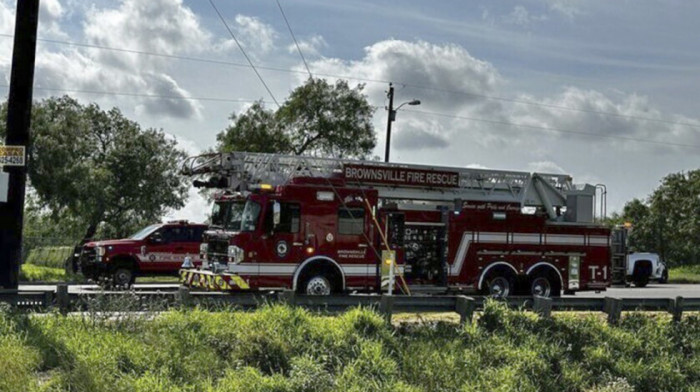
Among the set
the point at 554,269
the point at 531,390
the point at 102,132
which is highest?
the point at 102,132

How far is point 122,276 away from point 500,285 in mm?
11303

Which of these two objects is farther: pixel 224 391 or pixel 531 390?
pixel 531 390

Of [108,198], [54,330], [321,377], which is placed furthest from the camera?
[108,198]

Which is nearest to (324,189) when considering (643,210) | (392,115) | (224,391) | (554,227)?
(554,227)

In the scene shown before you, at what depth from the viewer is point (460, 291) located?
18625 mm

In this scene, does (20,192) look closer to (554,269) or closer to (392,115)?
(554,269)

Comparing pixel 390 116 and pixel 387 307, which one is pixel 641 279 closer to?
pixel 390 116

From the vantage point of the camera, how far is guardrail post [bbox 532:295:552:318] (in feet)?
42.0

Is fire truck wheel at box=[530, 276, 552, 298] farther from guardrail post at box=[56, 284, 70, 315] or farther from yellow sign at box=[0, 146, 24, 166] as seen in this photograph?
yellow sign at box=[0, 146, 24, 166]

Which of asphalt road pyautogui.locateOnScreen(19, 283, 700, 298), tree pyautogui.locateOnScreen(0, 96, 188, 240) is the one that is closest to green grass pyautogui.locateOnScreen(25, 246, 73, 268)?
tree pyautogui.locateOnScreen(0, 96, 188, 240)

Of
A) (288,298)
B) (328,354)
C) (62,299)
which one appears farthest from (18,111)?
(328,354)

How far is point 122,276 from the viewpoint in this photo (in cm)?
2325

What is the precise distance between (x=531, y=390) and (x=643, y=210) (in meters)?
49.6

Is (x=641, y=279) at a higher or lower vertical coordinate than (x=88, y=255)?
lower
